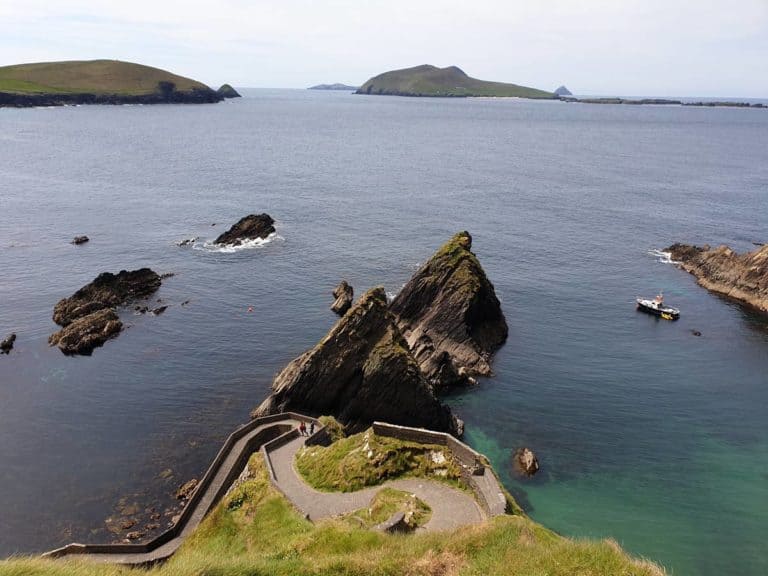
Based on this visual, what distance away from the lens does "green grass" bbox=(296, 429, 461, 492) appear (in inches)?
1480

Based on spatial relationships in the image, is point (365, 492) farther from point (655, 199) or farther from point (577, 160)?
point (577, 160)

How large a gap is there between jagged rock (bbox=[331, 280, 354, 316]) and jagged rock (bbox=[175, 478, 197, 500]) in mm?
33218

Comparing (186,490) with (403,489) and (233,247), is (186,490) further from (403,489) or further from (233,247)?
(233,247)

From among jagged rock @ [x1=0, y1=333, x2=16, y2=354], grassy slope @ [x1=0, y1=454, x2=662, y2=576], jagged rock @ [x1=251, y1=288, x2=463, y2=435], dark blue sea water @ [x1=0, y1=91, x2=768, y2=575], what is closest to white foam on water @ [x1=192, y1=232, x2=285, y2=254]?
dark blue sea water @ [x1=0, y1=91, x2=768, y2=575]

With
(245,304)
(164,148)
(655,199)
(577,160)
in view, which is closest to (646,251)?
(655,199)

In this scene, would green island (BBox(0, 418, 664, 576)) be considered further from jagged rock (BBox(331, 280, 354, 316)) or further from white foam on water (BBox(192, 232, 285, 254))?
white foam on water (BBox(192, 232, 285, 254))

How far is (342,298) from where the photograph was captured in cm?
7544

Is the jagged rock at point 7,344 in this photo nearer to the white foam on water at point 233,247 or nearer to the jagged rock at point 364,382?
the jagged rock at point 364,382

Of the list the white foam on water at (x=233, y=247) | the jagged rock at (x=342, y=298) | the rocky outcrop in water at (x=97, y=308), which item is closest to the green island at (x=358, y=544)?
the jagged rock at (x=342, y=298)

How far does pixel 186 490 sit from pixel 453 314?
33.9m

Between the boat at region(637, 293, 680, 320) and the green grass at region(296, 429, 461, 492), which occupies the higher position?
the green grass at region(296, 429, 461, 492)

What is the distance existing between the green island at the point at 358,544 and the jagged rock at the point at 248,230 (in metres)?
67.5

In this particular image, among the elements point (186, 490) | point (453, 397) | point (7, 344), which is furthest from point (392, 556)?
point (7, 344)

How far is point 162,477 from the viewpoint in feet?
148
